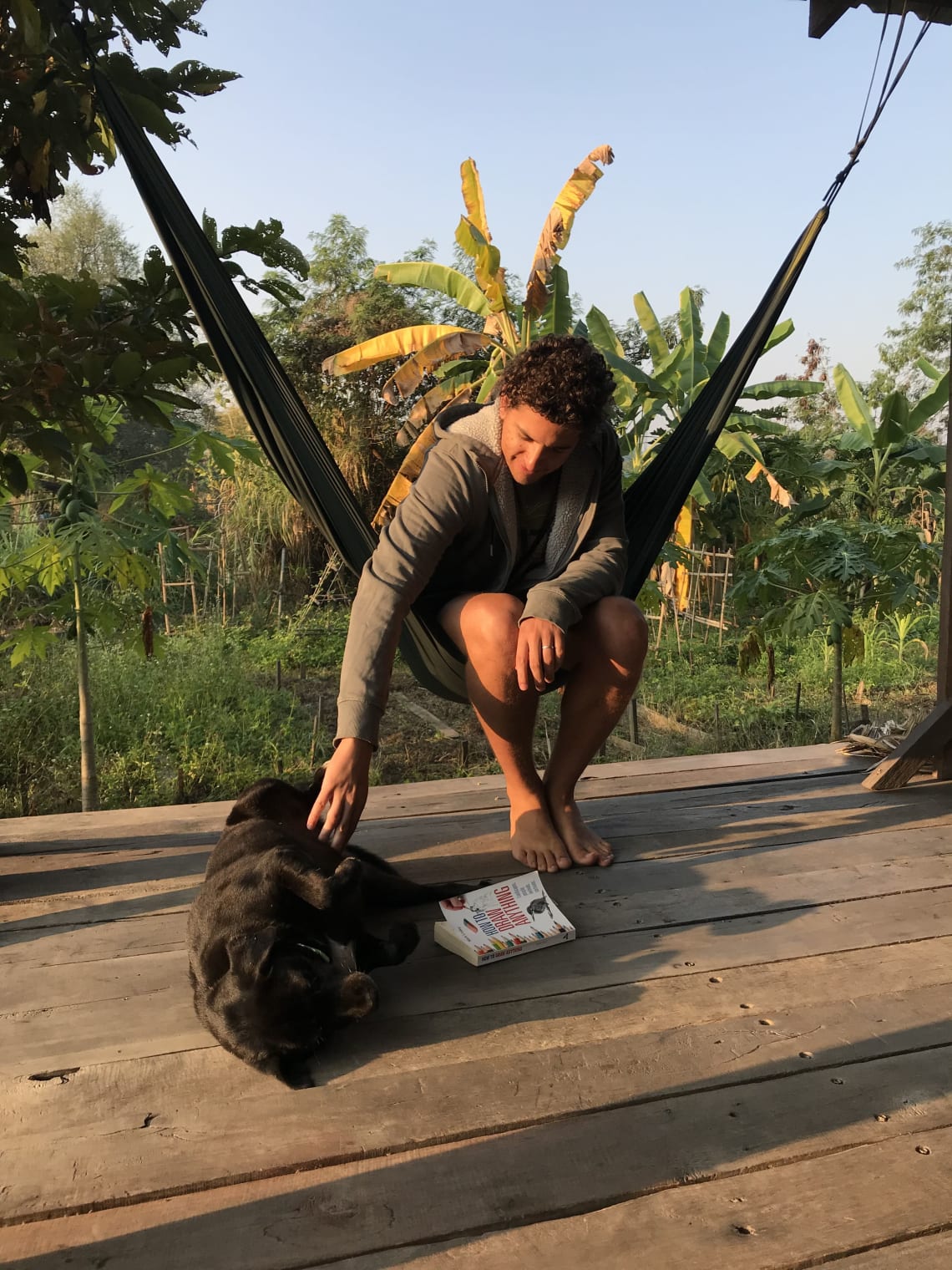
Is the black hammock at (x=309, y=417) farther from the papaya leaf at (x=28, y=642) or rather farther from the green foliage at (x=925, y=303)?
the green foliage at (x=925, y=303)

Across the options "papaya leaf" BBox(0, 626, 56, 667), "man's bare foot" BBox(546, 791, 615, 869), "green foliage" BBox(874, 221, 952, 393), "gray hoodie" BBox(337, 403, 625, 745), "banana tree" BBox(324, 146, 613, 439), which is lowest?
"man's bare foot" BBox(546, 791, 615, 869)

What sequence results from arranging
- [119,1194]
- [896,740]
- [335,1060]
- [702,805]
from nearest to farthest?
[119,1194], [335,1060], [702,805], [896,740]

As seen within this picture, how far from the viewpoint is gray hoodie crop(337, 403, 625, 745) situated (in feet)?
5.05

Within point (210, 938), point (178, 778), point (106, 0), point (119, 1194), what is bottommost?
point (178, 778)

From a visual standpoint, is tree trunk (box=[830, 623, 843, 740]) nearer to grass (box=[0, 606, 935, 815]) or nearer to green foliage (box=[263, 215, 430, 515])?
grass (box=[0, 606, 935, 815])

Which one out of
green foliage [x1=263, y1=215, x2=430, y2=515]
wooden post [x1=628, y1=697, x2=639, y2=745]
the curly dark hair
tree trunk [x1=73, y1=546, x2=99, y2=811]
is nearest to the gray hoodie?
the curly dark hair

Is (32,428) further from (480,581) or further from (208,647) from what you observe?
Result: (208,647)

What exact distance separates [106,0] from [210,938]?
5.30 feet

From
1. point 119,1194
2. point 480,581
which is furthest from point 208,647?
point 119,1194

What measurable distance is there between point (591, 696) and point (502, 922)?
50 centimetres

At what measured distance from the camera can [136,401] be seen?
5.31ft

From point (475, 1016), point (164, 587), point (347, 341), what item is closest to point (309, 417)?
point (475, 1016)

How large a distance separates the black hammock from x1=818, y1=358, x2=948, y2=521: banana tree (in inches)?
89.4

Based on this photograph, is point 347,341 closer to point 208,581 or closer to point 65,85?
point 208,581
